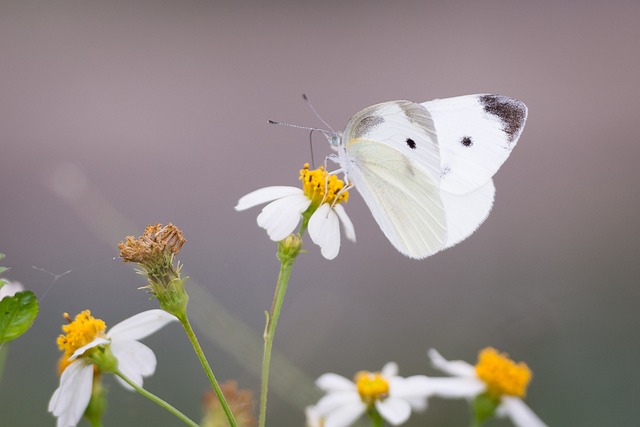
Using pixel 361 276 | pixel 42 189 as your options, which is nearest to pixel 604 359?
pixel 361 276

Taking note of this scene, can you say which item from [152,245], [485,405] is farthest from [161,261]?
[485,405]

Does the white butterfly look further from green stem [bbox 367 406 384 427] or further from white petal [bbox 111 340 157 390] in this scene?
white petal [bbox 111 340 157 390]

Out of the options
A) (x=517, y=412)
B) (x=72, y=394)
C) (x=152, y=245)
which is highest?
(x=152, y=245)

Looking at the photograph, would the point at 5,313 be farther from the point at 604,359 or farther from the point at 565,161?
the point at 565,161

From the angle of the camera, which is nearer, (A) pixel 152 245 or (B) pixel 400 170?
(A) pixel 152 245

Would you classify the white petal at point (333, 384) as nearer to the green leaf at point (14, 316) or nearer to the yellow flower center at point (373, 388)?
the yellow flower center at point (373, 388)

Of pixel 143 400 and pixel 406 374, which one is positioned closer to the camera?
pixel 143 400

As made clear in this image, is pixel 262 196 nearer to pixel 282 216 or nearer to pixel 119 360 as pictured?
pixel 282 216
